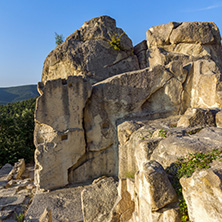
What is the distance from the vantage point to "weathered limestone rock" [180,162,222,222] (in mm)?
2622

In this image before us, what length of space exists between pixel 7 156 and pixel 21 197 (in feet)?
20.2

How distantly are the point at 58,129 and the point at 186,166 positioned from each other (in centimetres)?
533

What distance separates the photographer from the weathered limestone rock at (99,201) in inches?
209

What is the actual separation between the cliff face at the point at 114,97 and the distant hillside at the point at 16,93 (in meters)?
59.9

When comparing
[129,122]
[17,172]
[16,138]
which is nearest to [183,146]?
[129,122]

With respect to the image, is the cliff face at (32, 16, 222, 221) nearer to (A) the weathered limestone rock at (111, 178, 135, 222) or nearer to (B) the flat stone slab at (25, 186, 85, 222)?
(B) the flat stone slab at (25, 186, 85, 222)

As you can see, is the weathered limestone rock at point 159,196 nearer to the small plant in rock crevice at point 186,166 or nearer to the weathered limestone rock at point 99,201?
the small plant in rock crevice at point 186,166

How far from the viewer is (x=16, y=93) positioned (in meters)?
71.4

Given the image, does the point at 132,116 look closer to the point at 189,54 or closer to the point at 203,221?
the point at 189,54

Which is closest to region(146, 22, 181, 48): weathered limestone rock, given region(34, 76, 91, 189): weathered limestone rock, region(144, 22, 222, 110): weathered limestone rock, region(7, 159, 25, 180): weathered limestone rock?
region(144, 22, 222, 110): weathered limestone rock

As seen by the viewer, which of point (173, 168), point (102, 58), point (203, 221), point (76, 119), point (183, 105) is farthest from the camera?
point (102, 58)

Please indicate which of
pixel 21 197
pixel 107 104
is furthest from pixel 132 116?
pixel 21 197

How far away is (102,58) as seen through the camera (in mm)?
9727

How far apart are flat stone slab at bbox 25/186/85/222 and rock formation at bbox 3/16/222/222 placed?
5 centimetres
